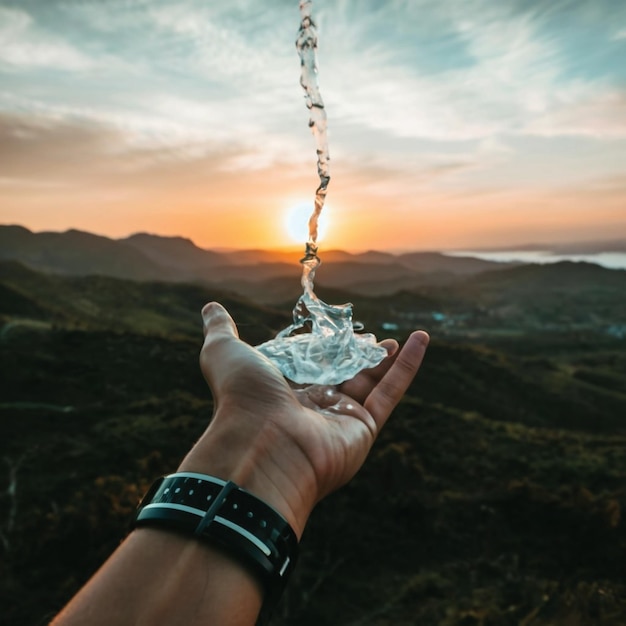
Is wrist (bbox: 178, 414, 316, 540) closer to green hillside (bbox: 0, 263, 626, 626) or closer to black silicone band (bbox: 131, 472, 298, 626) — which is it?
black silicone band (bbox: 131, 472, 298, 626)

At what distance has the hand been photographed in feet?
7.06

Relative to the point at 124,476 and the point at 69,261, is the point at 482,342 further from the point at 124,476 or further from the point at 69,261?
the point at 69,261

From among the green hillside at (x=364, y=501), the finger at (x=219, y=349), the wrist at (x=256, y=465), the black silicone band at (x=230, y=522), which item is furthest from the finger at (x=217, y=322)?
the black silicone band at (x=230, y=522)

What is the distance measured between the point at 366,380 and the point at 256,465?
1498mm

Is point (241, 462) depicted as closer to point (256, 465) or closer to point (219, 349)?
point (256, 465)

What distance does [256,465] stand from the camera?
215cm

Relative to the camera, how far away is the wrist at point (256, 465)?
2.08m

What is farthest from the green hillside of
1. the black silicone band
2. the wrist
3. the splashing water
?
the black silicone band

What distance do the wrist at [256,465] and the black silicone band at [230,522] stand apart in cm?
12

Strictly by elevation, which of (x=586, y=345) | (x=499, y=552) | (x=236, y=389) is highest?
(x=236, y=389)

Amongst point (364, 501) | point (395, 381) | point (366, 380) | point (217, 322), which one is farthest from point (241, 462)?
point (364, 501)

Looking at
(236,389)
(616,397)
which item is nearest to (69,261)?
(616,397)

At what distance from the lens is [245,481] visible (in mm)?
2057

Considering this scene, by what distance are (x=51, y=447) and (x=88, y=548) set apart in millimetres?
7154
